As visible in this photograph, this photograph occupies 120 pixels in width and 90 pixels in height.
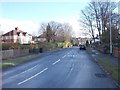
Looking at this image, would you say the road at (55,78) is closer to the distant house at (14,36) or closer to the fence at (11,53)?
the fence at (11,53)

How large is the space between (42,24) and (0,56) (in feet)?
321

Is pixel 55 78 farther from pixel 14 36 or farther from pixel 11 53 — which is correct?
pixel 14 36

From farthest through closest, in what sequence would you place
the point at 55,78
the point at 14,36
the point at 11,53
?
1. the point at 14,36
2. the point at 11,53
3. the point at 55,78

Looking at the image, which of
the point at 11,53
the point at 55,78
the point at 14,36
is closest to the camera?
the point at 55,78

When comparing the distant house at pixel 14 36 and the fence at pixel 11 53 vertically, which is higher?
the distant house at pixel 14 36

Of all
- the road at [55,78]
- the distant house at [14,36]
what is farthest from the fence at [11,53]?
the distant house at [14,36]

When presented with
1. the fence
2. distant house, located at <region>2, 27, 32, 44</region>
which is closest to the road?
the fence

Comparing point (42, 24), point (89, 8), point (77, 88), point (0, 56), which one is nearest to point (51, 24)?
point (42, 24)

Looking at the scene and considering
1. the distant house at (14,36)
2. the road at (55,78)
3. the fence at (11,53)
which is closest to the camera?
the road at (55,78)

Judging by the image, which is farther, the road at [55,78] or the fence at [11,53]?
the fence at [11,53]

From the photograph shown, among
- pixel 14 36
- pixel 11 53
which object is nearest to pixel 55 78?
pixel 11 53

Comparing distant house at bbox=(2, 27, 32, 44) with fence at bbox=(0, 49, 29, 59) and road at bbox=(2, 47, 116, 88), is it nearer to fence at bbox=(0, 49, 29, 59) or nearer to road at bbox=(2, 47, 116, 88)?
fence at bbox=(0, 49, 29, 59)

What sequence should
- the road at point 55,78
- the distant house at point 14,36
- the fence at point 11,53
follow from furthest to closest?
the distant house at point 14,36 → the fence at point 11,53 → the road at point 55,78

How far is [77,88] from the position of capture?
14.9m
